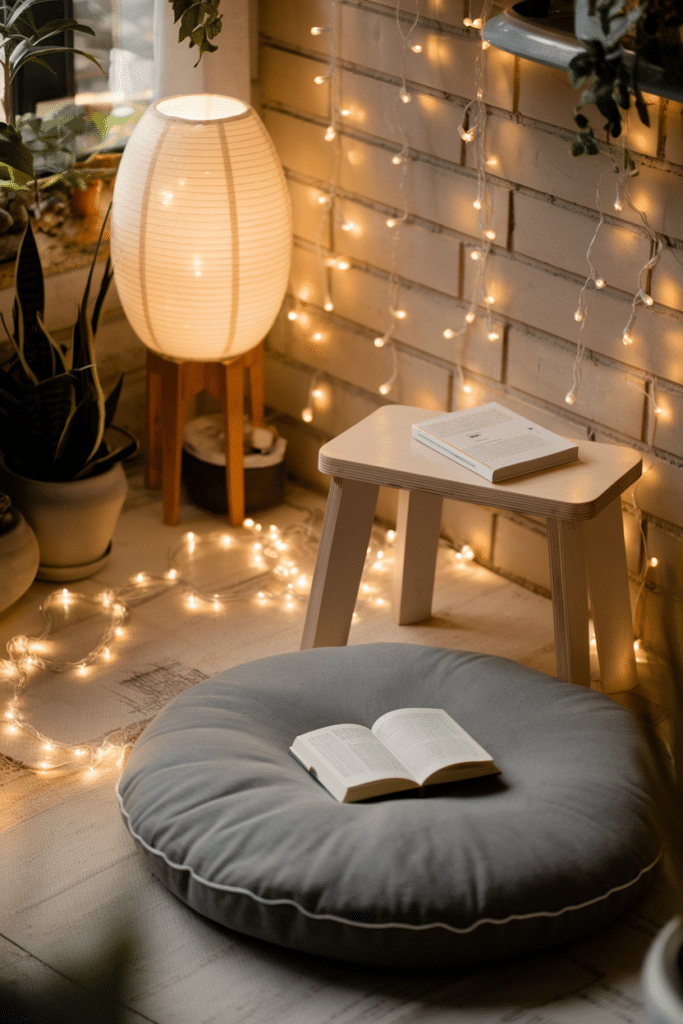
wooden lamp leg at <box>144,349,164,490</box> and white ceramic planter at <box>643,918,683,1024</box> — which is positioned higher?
white ceramic planter at <box>643,918,683,1024</box>

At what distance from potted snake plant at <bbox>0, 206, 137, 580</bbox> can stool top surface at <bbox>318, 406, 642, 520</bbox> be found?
2.16 feet

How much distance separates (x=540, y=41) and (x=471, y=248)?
65 cm

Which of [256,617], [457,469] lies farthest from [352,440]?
[256,617]

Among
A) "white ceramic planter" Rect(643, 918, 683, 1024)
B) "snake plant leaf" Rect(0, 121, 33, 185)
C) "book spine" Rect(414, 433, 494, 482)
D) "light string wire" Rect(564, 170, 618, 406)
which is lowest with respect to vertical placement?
"white ceramic planter" Rect(643, 918, 683, 1024)

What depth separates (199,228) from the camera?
2592 mm

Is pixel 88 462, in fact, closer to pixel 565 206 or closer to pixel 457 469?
pixel 457 469

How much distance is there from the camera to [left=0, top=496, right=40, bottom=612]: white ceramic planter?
2434 millimetres

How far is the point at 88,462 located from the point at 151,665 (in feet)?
1.67

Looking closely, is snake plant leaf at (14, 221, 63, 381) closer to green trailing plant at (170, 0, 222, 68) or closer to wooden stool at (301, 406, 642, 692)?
green trailing plant at (170, 0, 222, 68)

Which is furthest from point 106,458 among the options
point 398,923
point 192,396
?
point 398,923

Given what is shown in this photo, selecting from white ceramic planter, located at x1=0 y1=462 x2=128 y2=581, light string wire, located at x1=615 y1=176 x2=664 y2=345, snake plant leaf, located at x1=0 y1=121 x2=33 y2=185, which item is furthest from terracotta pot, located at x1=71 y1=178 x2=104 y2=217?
light string wire, located at x1=615 y1=176 x2=664 y2=345

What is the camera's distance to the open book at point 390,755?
183 cm

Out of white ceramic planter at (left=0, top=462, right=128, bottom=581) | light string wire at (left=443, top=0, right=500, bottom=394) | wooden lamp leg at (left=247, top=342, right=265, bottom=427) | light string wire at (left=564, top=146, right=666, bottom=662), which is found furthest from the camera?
wooden lamp leg at (left=247, top=342, right=265, bottom=427)

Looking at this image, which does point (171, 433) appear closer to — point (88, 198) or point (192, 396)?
point (192, 396)
